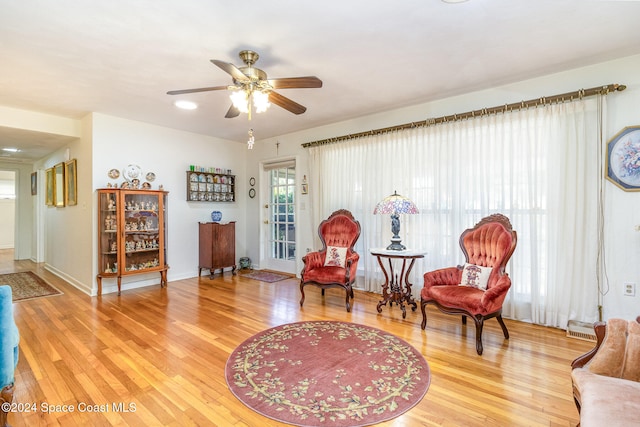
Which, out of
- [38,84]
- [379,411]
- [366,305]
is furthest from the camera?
[366,305]

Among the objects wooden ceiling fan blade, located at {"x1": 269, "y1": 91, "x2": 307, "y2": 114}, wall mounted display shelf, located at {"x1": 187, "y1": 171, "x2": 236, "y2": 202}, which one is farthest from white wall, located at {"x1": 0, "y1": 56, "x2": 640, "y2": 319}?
wooden ceiling fan blade, located at {"x1": 269, "y1": 91, "x2": 307, "y2": 114}

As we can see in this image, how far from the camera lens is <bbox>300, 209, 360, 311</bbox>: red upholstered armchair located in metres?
3.60

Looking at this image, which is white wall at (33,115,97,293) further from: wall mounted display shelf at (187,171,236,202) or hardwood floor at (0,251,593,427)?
wall mounted display shelf at (187,171,236,202)

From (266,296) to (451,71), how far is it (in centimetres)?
334

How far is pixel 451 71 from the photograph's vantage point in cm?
292

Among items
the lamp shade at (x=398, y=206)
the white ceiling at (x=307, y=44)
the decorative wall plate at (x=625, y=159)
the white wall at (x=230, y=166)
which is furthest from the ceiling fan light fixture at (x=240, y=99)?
the decorative wall plate at (x=625, y=159)

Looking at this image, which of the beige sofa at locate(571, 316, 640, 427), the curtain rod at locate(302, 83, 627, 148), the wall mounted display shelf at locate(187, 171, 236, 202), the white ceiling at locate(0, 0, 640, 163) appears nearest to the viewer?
the beige sofa at locate(571, 316, 640, 427)

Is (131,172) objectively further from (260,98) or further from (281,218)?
(260,98)

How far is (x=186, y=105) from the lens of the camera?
377 centimetres

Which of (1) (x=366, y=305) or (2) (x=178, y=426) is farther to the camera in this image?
(1) (x=366, y=305)

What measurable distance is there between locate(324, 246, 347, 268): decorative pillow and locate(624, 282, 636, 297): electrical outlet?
8.65 feet

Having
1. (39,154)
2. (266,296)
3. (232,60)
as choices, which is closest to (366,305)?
(266,296)

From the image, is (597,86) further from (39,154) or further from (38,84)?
(39,154)

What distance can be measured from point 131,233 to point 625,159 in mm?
5596
